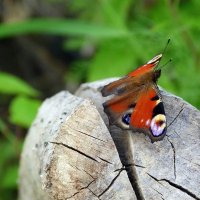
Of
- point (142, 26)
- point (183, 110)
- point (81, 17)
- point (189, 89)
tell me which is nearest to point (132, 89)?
point (183, 110)

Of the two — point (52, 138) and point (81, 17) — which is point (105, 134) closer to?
point (52, 138)

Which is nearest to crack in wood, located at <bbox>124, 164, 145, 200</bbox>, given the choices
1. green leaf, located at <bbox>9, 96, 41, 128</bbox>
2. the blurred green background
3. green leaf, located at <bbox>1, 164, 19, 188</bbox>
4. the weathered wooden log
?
the weathered wooden log

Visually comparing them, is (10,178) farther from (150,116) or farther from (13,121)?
(150,116)

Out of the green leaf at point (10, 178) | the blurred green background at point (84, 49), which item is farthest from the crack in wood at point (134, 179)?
the green leaf at point (10, 178)

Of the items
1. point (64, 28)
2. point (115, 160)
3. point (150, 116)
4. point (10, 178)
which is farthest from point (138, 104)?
point (10, 178)

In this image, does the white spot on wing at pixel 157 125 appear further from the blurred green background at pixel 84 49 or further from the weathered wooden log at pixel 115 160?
the blurred green background at pixel 84 49

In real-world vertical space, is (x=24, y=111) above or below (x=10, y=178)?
above
